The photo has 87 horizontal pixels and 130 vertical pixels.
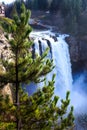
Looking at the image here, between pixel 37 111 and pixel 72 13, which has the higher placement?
pixel 37 111

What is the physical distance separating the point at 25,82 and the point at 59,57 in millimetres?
34407

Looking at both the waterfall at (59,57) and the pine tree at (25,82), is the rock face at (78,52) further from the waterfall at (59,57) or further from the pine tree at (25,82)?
the pine tree at (25,82)

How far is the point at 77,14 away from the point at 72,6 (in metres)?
3.27

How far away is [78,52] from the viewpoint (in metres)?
53.2

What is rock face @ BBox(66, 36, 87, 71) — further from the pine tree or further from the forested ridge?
the pine tree

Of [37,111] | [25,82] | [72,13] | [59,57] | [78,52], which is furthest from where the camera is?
[72,13]

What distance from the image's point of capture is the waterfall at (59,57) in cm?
4584

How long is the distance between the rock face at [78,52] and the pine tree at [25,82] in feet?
122

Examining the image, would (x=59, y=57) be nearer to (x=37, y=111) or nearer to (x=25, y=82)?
(x=37, y=111)

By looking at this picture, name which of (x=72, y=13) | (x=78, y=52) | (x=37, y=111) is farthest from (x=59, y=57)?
(x=37, y=111)

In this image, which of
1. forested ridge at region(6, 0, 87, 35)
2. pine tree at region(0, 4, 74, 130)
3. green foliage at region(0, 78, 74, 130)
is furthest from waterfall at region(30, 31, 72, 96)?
pine tree at region(0, 4, 74, 130)

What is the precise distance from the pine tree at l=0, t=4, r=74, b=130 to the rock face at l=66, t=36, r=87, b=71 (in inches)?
1461

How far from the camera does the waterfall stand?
45.8 metres

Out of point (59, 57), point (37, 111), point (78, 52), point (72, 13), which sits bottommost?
point (78, 52)
